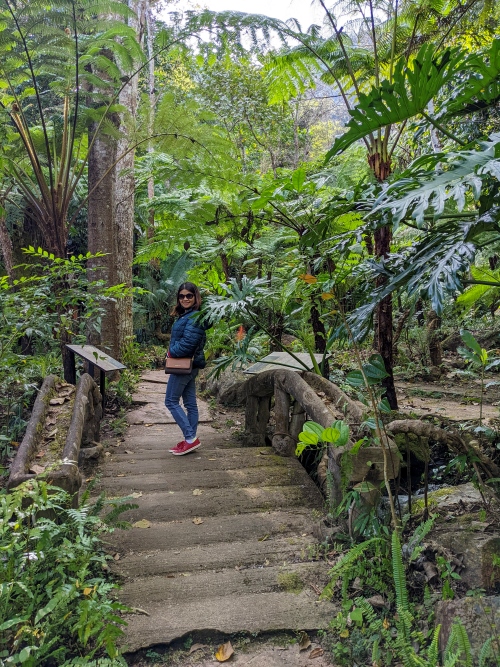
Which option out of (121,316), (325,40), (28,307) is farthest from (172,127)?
(121,316)

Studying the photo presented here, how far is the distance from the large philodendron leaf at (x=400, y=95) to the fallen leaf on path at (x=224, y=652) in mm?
2094

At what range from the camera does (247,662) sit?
7.00ft

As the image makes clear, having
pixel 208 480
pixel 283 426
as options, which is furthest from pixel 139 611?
pixel 283 426

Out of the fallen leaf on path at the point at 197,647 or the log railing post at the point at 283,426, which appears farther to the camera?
the log railing post at the point at 283,426

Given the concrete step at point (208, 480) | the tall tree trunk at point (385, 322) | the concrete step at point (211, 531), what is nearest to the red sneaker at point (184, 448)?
the concrete step at point (208, 480)

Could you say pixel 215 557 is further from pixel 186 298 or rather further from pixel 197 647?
pixel 186 298

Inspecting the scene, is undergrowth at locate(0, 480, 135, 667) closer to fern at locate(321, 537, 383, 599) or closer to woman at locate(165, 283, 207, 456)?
fern at locate(321, 537, 383, 599)

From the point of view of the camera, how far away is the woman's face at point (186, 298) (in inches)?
184

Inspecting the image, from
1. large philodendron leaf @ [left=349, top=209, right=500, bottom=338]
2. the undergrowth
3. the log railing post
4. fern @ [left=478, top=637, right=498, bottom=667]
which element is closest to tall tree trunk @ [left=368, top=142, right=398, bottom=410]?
the log railing post

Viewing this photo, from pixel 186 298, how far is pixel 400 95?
2.93 m

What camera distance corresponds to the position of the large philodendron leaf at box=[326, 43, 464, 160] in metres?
2.04

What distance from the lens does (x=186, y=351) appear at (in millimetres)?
4590

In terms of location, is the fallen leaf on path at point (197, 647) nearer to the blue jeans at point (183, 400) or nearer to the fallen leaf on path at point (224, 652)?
the fallen leaf on path at point (224, 652)

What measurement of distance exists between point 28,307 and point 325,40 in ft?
11.4
